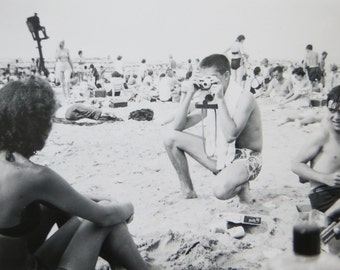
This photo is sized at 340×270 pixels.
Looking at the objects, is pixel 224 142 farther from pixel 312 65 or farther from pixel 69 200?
pixel 312 65

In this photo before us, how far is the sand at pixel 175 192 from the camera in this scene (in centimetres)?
156

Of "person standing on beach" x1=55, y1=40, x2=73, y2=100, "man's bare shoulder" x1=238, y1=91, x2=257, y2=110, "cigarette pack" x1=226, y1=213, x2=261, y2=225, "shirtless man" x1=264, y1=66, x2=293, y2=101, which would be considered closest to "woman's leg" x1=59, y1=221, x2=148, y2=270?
"cigarette pack" x1=226, y1=213, x2=261, y2=225

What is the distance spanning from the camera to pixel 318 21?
2607 mm

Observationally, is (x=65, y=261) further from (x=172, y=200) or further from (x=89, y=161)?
(x=89, y=161)

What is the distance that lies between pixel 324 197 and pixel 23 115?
3.81 ft

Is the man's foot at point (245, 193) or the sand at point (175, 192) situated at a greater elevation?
the man's foot at point (245, 193)

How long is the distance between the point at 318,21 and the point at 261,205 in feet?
4.55

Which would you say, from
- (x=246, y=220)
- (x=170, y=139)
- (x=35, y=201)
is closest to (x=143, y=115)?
(x=170, y=139)

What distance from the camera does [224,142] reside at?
199 cm

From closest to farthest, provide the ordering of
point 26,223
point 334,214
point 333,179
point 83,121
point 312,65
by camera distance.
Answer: point 26,223
point 334,214
point 333,179
point 83,121
point 312,65

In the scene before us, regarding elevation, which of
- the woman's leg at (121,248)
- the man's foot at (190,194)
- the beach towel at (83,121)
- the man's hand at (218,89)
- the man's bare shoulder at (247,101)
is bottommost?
the beach towel at (83,121)

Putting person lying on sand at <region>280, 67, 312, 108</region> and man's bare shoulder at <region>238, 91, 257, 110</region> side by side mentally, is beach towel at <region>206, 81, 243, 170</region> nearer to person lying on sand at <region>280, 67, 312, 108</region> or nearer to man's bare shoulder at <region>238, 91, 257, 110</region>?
man's bare shoulder at <region>238, 91, 257, 110</region>

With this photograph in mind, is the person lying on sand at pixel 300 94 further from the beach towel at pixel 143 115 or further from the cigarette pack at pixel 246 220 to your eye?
the cigarette pack at pixel 246 220

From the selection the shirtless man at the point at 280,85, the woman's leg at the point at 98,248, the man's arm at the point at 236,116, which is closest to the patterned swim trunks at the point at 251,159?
the man's arm at the point at 236,116
